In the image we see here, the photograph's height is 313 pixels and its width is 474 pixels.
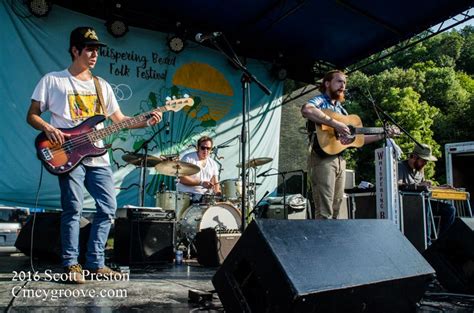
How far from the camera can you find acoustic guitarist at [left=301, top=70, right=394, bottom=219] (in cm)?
366

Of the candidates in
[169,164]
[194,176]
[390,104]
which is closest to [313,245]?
[169,164]

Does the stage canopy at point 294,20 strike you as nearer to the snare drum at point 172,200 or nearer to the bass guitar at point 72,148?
the snare drum at point 172,200

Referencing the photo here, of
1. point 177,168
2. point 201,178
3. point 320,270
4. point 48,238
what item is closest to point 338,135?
point 320,270

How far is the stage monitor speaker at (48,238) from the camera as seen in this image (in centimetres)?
457

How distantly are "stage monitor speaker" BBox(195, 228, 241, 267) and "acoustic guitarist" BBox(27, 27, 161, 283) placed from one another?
5.21ft

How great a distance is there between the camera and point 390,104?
21906 millimetres

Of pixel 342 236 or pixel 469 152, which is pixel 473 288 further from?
pixel 469 152

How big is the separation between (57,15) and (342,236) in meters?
6.47

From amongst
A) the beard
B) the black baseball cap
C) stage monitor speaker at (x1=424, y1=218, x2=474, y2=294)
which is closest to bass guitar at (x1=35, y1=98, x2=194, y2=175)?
the black baseball cap

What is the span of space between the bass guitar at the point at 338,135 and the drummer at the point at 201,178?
2624 millimetres

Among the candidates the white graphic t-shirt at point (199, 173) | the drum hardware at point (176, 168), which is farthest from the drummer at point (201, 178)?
the drum hardware at point (176, 168)

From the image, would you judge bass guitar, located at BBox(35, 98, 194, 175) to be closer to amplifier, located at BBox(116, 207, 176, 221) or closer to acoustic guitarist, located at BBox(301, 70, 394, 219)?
amplifier, located at BBox(116, 207, 176, 221)

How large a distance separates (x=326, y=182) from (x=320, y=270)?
1.91 meters

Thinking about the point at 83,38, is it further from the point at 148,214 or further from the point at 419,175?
the point at 419,175
